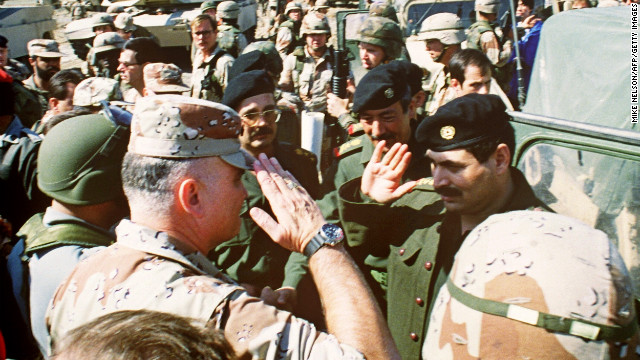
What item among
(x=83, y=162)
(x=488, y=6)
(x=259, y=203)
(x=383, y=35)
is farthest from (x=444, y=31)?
(x=83, y=162)

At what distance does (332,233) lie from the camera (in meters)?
1.61

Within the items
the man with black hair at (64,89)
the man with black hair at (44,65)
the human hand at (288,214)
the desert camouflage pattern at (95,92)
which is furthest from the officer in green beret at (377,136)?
the man with black hair at (44,65)

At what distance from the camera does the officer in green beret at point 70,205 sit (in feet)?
6.20

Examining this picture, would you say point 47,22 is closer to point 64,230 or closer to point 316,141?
point 316,141

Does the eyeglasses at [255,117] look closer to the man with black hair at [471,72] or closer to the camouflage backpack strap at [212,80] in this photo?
the man with black hair at [471,72]

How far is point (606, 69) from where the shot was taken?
11.2 ft

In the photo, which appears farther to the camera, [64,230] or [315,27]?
[315,27]

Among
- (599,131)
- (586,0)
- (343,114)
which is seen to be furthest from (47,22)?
(599,131)

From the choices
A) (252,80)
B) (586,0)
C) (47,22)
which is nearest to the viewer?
(252,80)

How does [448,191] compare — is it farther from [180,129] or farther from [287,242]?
[180,129]

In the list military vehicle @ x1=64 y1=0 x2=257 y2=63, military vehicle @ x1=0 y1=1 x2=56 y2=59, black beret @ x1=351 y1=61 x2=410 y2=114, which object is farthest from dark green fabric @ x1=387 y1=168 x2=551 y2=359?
military vehicle @ x1=0 y1=1 x2=56 y2=59

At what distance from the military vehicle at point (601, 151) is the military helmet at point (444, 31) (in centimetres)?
186

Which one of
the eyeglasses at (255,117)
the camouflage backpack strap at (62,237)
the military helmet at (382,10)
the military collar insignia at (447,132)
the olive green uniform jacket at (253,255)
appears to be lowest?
the olive green uniform jacket at (253,255)

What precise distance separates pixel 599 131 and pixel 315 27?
525 centimetres
